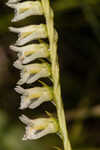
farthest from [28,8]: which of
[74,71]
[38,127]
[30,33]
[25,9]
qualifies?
[74,71]

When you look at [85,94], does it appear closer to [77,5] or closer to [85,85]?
[85,85]

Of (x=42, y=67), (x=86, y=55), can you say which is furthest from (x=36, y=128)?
(x=86, y=55)

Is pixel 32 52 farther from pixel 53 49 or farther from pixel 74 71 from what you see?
pixel 74 71

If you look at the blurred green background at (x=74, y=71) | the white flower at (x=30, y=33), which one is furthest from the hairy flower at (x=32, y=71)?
the blurred green background at (x=74, y=71)

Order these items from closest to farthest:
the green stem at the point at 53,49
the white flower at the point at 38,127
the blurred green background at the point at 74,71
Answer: the green stem at the point at 53,49 < the white flower at the point at 38,127 < the blurred green background at the point at 74,71

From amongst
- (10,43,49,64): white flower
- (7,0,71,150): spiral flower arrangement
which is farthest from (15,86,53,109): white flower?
(10,43,49,64): white flower

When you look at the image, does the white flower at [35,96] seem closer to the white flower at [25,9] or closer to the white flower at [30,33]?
the white flower at [30,33]
